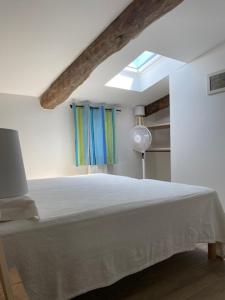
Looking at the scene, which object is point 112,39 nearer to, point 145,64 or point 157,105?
point 145,64

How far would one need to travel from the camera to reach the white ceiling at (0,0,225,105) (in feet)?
6.86

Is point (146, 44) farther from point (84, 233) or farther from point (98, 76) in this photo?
point (84, 233)

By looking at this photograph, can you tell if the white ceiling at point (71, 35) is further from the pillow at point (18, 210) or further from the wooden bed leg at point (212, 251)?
the wooden bed leg at point (212, 251)

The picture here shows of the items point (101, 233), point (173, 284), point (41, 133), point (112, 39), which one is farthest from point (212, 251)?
point (41, 133)

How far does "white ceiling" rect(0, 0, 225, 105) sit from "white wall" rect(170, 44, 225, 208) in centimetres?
23

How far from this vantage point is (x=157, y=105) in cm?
448

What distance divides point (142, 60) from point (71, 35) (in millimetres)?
1706

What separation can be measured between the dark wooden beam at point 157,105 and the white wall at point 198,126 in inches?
28.2

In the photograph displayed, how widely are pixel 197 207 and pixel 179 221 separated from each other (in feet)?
0.74

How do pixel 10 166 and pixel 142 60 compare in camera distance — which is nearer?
pixel 10 166

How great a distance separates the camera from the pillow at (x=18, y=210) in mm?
1281

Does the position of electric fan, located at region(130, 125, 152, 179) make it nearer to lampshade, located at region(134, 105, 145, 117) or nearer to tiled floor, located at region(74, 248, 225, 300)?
lampshade, located at region(134, 105, 145, 117)

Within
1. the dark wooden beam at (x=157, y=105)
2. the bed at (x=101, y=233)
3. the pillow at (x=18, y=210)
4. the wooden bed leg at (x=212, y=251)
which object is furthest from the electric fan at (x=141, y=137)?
the pillow at (x=18, y=210)

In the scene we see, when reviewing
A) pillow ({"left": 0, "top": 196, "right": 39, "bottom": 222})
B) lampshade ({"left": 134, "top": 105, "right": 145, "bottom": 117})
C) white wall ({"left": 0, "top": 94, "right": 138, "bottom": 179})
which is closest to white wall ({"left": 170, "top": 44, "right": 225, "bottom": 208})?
lampshade ({"left": 134, "top": 105, "right": 145, "bottom": 117})
